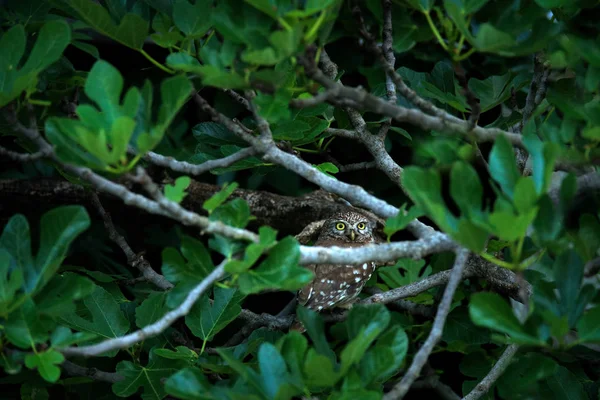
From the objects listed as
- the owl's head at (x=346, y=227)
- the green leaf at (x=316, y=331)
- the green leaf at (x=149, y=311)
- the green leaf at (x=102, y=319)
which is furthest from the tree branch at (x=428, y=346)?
the owl's head at (x=346, y=227)

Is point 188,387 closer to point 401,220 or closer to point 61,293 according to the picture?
point 61,293

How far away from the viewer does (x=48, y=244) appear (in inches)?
63.7

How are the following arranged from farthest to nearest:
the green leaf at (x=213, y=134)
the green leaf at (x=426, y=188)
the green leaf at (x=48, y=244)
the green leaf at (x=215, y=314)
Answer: the green leaf at (x=213, y=134) < the green leaf at (x=215, y=314) < the green leaf at (x=48, y=244) < the green leaf at (x=426, y=188)

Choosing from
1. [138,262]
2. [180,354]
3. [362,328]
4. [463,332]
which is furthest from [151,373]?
[463,332]

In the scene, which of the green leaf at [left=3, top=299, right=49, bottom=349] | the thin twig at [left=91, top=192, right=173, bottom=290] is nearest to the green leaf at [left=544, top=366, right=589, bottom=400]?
the thin twig at [left=91, top=192, right=173, bottom=290]

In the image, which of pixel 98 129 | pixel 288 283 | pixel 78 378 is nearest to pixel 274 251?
pixel 288 283

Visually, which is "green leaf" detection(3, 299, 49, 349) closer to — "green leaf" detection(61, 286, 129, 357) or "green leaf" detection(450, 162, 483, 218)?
"green leaf" detection(61, 286, 129, 357)

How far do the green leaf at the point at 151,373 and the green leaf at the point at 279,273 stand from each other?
754 millimetres

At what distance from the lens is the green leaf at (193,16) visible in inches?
69.2

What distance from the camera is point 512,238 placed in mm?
1321

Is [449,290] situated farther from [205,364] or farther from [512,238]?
[205,364]

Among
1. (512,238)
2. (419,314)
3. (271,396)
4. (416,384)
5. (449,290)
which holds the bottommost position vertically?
(416,384)

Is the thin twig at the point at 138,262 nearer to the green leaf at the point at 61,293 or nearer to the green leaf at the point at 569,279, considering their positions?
the green leaf at the point at 61,293

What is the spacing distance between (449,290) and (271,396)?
0.42 metres
